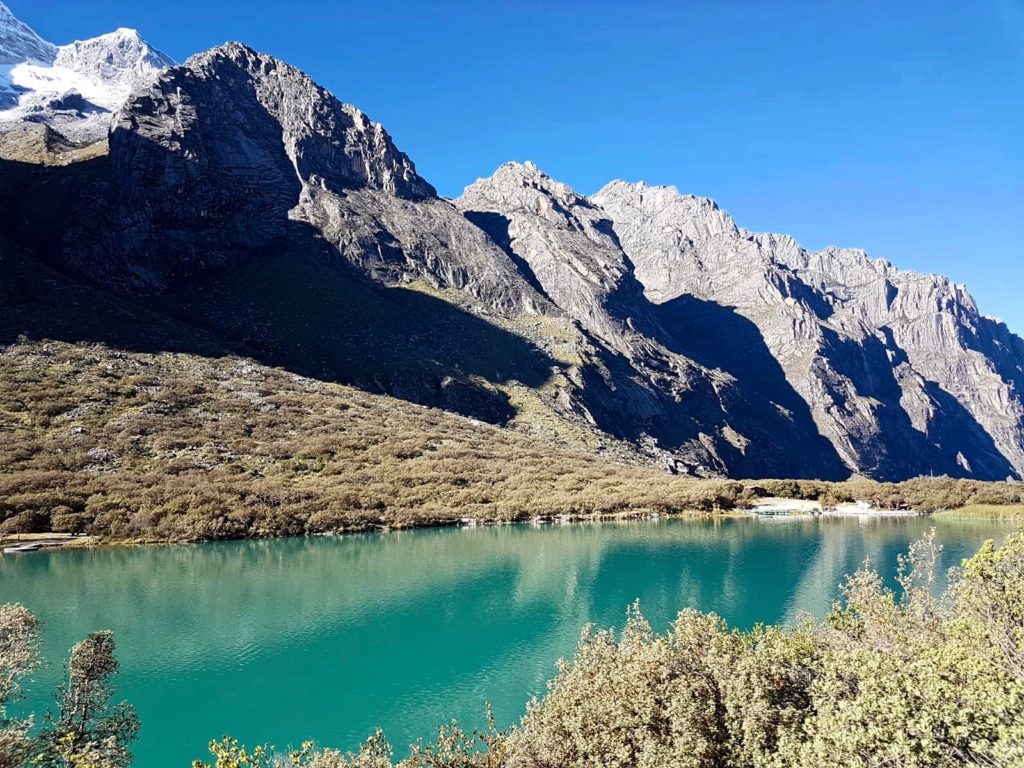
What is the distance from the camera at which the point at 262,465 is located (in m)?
95.5

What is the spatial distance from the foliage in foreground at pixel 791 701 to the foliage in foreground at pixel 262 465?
7073 centimetres

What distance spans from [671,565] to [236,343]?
117 m

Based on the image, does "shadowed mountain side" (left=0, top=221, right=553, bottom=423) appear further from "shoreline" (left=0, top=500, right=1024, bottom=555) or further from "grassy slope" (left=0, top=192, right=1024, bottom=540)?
"shoreline" (left=0, top=500, right=1024, bottom=555)

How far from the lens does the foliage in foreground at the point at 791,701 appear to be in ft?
40.7

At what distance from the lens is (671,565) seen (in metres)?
61.9

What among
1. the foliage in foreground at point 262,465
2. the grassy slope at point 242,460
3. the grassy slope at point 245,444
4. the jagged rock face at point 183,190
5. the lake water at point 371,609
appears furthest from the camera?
the jagged rock face at point 183,190

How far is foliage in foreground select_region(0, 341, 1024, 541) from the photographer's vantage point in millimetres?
77750

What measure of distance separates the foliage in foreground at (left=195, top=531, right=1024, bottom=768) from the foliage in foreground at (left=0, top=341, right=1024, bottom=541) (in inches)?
2785

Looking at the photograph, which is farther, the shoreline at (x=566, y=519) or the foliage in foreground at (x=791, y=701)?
the shoreline at (x=566, y=519)

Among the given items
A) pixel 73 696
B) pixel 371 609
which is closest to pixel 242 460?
pixel 371 609

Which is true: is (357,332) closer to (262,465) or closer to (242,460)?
(242,460)

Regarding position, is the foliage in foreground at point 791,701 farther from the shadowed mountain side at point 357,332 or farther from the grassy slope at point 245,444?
the shadowed mountain side at point 357,332

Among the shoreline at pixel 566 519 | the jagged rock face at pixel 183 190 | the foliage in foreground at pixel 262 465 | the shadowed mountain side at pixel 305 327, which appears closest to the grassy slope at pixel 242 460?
the foliage in foreground at pixel 262 465

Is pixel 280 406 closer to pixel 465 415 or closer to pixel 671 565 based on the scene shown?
pixel 465 415
